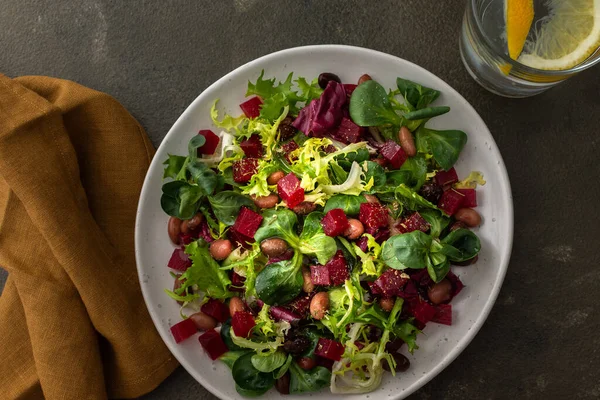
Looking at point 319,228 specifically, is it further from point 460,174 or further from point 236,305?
point 460,174

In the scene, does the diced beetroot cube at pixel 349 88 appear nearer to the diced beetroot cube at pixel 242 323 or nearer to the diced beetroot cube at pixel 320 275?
the diced beetroot cube at pixel 320 275

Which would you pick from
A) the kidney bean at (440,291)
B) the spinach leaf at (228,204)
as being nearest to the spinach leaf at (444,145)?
the kidney bean at (440,291)

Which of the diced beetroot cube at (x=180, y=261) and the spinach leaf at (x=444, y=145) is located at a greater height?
the spinach leaf at (x=444, y=145)

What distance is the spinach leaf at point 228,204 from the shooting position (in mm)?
1631

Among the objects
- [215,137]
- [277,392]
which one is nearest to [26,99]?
[215,137]

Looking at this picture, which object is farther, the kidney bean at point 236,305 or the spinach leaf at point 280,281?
the kidney bean at point 236,305

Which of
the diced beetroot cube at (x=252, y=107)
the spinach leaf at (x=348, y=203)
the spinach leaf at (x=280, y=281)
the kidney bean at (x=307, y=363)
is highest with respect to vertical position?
the diced beetroot cube at (x=252, y=107)

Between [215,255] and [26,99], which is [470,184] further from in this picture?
[26,99]

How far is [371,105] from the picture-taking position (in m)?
1.65

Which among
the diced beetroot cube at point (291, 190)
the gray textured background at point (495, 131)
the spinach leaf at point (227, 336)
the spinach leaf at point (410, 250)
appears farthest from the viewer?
the gray textured background at point (495, 131)

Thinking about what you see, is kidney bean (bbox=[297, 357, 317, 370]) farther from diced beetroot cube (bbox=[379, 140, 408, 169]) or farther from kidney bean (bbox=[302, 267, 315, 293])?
diced beetroot cube (bbox=[379, 140, 408, 169])

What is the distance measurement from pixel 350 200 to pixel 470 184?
0.41m

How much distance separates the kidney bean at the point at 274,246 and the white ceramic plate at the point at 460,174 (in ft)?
1.28

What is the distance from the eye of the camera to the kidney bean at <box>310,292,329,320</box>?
158 cm
